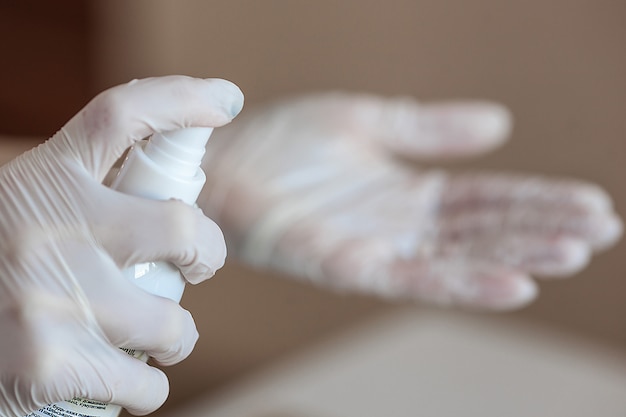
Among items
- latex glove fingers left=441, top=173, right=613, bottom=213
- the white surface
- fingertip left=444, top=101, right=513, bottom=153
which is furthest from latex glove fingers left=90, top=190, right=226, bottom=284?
the white surface

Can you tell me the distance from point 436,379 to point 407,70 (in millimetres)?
713

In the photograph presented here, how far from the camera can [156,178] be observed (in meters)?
0.25

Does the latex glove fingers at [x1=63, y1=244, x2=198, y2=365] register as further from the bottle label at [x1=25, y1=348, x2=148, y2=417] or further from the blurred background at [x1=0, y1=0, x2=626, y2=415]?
the blurred background at [x1=0, y1=0, x2=626, y2=415]

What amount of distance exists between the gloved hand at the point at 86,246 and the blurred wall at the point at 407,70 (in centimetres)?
102

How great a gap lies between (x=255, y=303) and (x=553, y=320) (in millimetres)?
574

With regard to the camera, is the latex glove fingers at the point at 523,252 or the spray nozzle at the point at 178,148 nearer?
the spray nozzle at the point at 178,148

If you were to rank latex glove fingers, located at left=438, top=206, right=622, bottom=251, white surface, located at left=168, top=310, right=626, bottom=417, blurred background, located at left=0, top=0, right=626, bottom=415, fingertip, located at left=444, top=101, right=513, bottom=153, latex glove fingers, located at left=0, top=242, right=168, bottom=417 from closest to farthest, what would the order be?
latex glove fingers, located at left=0, top=242, right=168, bottom=417 < latex glove fingers, located at left=438, top=206, right=622, bottom=251 < fingertip, located at left=444, top=101, right=513, bottom=153 < white surface, located at left=168, top=310, right=626, bottom=417 < blurred background, located at left=0, top=0, right=626, bottom=415

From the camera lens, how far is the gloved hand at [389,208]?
0.58 metres

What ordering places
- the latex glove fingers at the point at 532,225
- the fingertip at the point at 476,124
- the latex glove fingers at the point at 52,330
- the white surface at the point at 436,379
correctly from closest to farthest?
the latex glove fingers at the point at 52,330 < the latex glove fingers at the point at 532,225 < the fingertip at the point at 476,124 < the white surface at the point at 436,379

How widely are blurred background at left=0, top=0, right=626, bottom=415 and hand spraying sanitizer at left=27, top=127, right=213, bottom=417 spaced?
97cm

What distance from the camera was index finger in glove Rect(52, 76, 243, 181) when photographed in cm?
24

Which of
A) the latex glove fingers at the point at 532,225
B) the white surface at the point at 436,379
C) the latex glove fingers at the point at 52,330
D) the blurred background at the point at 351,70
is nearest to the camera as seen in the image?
the latex glove fingers at the point at 52,330

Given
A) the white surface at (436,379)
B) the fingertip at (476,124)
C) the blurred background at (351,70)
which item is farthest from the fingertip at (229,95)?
the blurred background at (351,70)

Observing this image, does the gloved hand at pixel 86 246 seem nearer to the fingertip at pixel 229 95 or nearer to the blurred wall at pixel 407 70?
the fingertip at pixel 229 95
